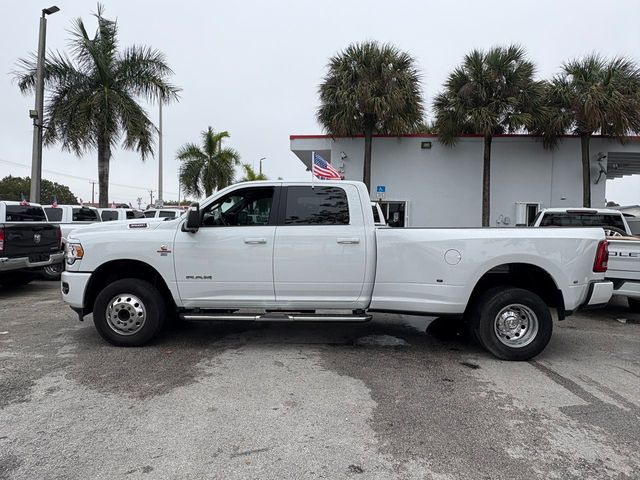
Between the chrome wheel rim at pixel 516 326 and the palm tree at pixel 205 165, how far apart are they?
84.0ft

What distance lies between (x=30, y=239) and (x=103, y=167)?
9.36 meters

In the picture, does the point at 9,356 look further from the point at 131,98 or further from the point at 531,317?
the point at 131,98

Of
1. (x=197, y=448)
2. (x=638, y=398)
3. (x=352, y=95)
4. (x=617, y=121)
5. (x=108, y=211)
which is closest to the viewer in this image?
(x=197, y=448)

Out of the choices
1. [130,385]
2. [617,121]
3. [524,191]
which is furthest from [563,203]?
[130,385]

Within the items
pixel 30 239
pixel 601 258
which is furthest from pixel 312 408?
pixel 30 239

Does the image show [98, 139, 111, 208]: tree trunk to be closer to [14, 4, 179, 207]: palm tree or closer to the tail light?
[14, 4, 179, 207]: palm tree

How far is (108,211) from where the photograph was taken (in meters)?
13.8

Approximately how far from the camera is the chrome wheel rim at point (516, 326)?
5004 millimetres

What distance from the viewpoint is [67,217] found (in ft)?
40.4

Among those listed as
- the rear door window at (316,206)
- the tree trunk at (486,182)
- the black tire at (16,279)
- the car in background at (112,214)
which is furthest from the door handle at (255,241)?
the tree trunk at (486,182)

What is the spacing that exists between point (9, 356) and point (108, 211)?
377 inches

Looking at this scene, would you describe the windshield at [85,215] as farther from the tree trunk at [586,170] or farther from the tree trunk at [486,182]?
the tree trunk at [586,170]

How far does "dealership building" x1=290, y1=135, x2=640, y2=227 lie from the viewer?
1795 centimetres

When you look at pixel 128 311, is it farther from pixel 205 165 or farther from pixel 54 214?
pixel 205 165
